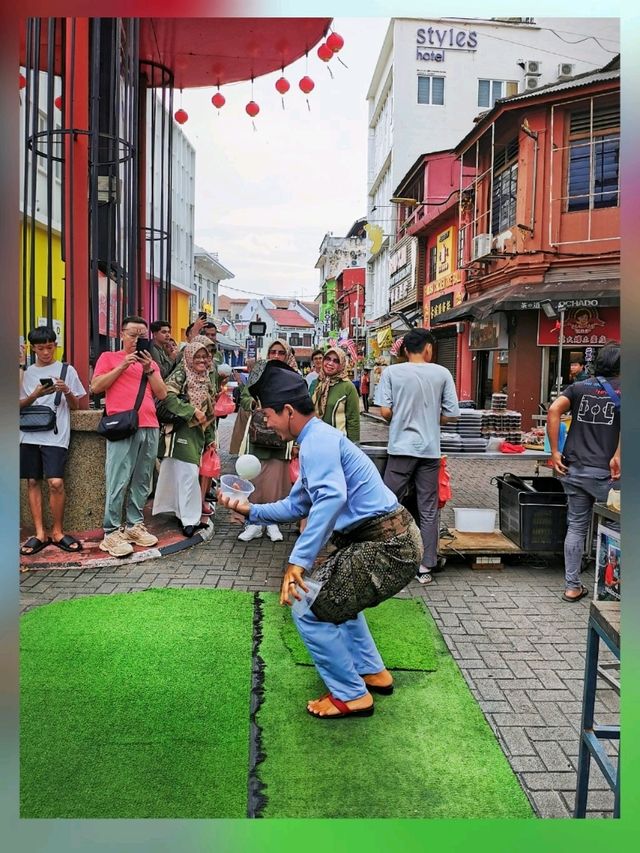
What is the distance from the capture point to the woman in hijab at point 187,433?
6.05 meters

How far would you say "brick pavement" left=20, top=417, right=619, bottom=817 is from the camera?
9.59 ft

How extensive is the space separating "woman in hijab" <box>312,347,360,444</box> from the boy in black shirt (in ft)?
5.96

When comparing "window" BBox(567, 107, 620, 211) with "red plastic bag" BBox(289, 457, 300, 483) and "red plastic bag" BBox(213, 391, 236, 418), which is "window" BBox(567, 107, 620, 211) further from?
"red plastic bag" BBox(289, 457, 300, 483)

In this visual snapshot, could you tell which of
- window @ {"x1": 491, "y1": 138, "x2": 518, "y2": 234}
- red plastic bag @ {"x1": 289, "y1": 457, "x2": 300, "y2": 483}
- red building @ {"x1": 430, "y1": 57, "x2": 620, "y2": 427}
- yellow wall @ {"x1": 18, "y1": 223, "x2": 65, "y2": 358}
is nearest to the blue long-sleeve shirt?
red plastic bag @ {"x1": 289, "y1": 457, "x2": 300, "y2": 483}

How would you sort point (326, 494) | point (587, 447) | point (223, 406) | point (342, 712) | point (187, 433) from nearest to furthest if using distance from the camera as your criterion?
point (326, 494) < point (342, 712) < point (587, 447) < point (187, 433) < point (223, 406)

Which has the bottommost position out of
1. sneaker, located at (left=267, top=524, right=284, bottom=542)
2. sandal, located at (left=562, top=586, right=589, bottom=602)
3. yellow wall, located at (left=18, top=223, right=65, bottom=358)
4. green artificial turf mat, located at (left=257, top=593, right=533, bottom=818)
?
green artificial turf mat, located at (left=257, top=593, right=533, bottom=818)

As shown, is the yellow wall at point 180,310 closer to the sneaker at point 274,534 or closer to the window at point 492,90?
the window at point 492,90

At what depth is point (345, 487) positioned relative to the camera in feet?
9.75

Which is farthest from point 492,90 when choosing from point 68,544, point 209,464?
point 68,544

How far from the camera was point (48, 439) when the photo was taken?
5598 millimetres

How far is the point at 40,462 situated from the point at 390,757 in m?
3.96

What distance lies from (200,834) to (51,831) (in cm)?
40

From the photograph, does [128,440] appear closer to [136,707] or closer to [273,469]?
[273,469]

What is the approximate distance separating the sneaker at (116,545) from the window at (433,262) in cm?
1872
